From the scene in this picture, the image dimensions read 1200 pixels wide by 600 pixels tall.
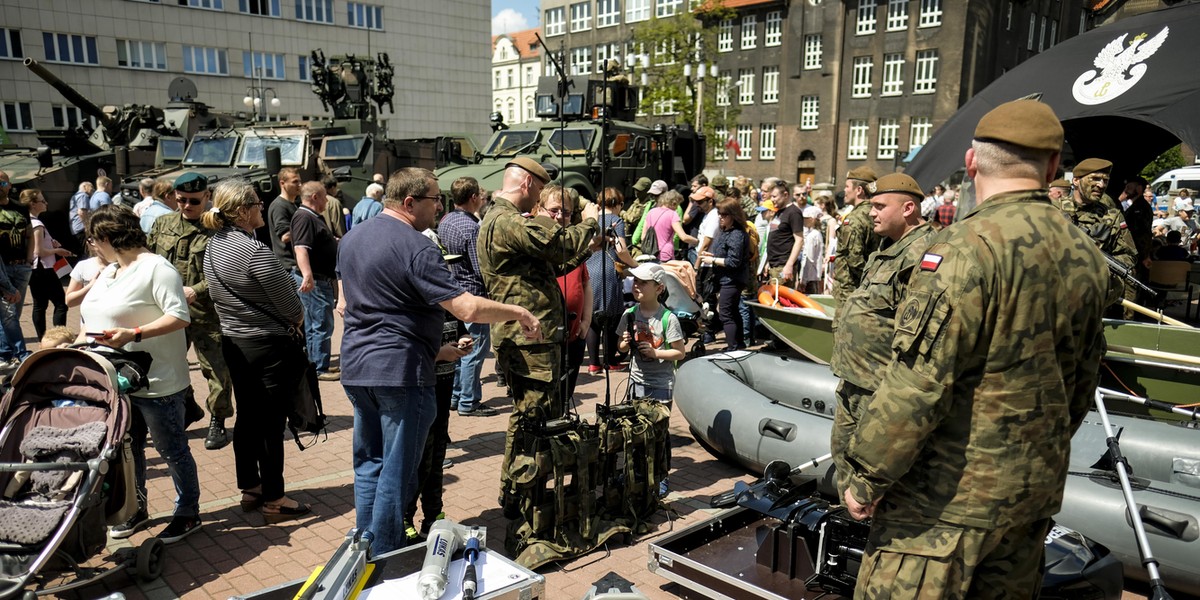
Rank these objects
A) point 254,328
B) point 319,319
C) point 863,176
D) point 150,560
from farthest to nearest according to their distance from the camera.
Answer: point 319,319
point 863,176
point 254,328
point 150,560

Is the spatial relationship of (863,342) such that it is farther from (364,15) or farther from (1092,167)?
(364,15)

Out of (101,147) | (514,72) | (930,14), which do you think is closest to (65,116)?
(101,147)

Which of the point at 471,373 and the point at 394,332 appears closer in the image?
the point at 394,332

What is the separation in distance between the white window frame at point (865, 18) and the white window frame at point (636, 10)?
1496cm

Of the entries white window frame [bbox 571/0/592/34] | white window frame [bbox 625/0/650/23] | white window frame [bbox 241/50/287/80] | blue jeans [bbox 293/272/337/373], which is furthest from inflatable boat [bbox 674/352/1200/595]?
white window frame [bbox 571/0/592/34]

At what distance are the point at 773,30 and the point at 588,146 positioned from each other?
127 ft

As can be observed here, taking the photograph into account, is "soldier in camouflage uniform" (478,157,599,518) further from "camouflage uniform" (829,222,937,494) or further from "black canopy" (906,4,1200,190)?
"black canopy" (906,4,1200,190)

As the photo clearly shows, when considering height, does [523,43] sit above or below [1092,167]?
above

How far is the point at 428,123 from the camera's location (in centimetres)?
4919

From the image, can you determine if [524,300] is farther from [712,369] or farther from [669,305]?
[712,369]

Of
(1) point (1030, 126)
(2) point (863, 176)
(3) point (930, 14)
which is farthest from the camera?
(3) point (930, 14)

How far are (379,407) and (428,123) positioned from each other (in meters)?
47.7

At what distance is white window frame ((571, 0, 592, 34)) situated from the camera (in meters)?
58.3

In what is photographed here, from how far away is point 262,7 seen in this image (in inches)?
1667
